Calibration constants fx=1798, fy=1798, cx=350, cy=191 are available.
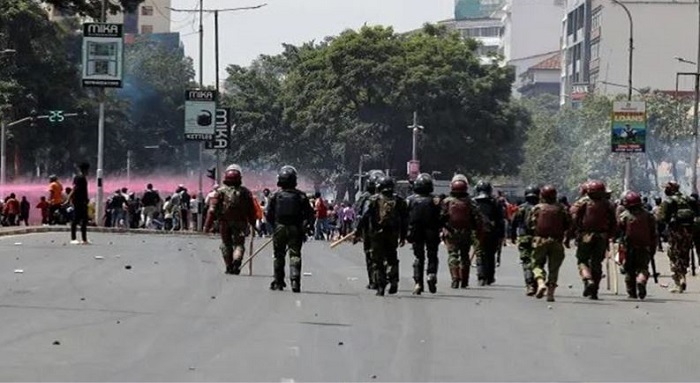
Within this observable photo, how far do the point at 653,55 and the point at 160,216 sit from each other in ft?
238

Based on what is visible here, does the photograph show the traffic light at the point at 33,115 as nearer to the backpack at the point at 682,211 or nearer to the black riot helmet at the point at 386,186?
the backpack at the point at 682,211

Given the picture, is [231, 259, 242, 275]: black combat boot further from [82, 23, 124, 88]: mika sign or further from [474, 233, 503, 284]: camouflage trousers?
[82, 23, 124, 88]: mika sign

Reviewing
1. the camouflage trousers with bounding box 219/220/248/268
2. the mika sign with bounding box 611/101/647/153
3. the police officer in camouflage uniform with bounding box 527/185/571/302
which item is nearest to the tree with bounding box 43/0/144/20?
the camouflage trousers with bounding box 219/220/248/268

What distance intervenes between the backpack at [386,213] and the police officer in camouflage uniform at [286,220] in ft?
3.50

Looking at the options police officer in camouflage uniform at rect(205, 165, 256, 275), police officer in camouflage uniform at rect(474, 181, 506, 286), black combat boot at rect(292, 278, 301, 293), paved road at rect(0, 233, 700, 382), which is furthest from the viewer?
police officer in camouflage uniform at rect(474, 181, 506, 286)

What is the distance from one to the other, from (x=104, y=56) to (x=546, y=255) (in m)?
30.0

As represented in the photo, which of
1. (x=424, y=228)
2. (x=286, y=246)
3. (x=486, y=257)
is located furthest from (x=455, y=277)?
(x=286, y=246)

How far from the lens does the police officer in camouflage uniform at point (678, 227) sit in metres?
29.5

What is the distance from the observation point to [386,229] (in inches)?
974

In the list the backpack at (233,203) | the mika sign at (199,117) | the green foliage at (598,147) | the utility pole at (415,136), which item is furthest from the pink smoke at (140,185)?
the backpack at (233,203)

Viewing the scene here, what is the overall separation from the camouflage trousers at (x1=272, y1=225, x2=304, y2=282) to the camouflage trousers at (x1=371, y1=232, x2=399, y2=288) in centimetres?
105

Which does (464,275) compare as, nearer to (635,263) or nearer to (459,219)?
(459,219)

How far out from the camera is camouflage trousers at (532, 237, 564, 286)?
24656 millimetres

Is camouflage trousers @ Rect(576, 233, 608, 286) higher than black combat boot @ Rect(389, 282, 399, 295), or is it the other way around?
camouflage trousers @ Rect(576, 233, 608, 286)
